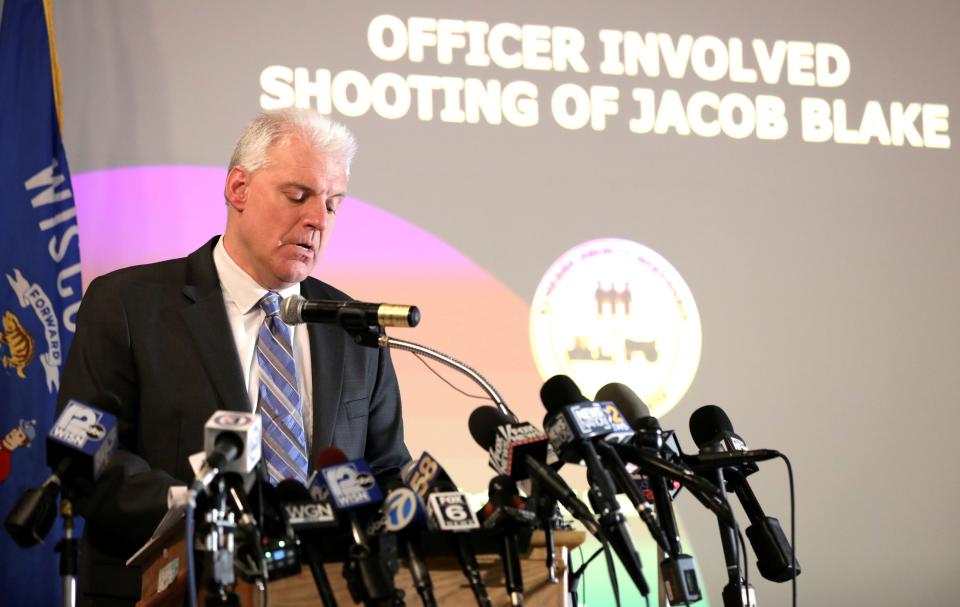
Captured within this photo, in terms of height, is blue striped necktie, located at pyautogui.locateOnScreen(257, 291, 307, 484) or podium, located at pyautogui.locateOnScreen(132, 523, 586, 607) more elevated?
blue striped necktie, located at pyautogui.locateOnScreen(257, 291, 307, 484)

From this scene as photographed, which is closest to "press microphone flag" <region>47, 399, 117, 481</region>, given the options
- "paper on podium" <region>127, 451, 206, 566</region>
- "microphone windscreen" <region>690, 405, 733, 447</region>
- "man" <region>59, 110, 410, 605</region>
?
"paper on podium" <region>127, 451, 206, 566</region>

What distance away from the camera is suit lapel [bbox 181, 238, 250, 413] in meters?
2.90

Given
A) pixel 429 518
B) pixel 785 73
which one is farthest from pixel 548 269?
pixel 429 518

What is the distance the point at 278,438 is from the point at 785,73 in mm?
3323

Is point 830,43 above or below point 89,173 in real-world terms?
above

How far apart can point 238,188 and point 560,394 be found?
4.35 feet

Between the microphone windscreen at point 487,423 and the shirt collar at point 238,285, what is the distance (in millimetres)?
1051

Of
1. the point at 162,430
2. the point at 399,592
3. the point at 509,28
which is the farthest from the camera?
the point at 509,28

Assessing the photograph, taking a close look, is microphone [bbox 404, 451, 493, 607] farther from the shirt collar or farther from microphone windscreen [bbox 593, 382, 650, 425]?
the shirt collar

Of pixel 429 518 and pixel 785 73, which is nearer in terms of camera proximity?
pixel 429 518

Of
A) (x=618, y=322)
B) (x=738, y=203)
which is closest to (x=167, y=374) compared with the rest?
(x=618, y=322)

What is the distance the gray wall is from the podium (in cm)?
261

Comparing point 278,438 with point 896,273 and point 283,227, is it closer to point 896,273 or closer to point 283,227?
point 283,227

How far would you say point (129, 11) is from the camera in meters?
4.81
